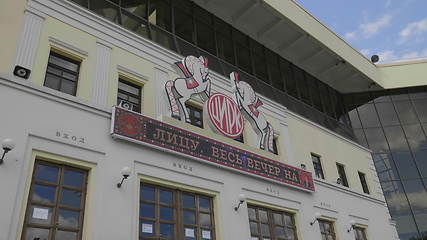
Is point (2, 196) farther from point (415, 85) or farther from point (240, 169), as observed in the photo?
point (415, 85)

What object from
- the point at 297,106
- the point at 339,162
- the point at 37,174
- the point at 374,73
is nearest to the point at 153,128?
the point at 37,174

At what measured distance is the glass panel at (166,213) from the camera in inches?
424

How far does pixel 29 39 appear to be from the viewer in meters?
10.6

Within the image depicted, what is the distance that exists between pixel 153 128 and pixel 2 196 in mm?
4559

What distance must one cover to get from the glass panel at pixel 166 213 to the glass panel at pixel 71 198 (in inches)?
94.6

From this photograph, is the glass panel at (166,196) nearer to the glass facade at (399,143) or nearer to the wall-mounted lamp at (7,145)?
the wall-mounted lamp at (7,145)

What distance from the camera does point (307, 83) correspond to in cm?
2242

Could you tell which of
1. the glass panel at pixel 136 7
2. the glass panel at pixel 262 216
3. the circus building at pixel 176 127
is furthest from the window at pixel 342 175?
the glass panel at pixel 136 7

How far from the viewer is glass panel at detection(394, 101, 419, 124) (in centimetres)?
2800

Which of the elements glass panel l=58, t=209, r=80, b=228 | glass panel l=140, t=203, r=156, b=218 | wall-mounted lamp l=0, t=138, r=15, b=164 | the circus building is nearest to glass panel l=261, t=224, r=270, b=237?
the circus building

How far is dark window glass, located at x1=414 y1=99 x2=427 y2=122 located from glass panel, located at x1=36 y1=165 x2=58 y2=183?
26.8 metres

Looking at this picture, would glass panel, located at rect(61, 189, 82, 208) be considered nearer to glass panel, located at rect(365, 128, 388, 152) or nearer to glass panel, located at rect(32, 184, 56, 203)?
glass panel, located at rect(32, 184, 56, 203)

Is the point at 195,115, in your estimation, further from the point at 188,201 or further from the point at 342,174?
the point at 342,174

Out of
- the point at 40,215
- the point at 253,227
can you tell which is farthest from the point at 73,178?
the point at 253,227
